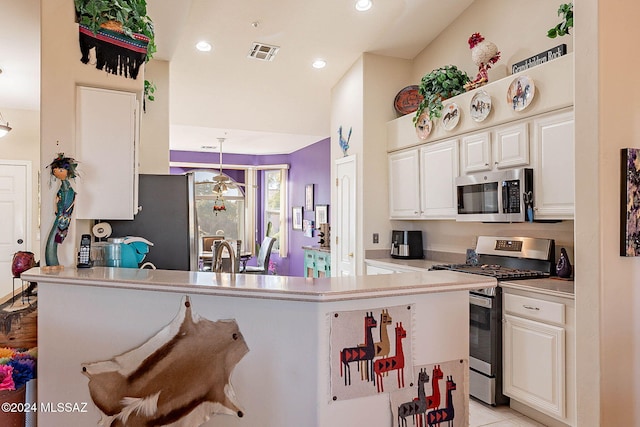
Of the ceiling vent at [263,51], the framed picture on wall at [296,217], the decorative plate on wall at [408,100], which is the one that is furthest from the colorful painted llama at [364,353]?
the framed picture on wall at [296,217]

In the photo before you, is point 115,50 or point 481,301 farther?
point 481,301

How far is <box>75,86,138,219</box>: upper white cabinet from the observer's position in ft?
6.93

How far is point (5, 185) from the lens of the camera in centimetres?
484

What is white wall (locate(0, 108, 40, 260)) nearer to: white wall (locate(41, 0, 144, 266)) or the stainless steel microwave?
white wall (locate(41, 0, 144, 266))

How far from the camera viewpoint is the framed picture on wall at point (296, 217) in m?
7.95

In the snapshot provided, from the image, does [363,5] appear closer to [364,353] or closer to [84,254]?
[84,254]

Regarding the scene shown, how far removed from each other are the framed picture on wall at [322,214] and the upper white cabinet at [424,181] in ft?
8.54

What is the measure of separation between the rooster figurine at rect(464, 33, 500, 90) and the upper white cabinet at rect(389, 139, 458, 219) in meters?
0.54

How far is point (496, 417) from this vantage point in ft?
8.93

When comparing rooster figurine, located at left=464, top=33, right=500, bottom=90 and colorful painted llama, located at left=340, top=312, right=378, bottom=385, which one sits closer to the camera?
colorful painted llama, located at left=340, top=312, right=378, bottom=385

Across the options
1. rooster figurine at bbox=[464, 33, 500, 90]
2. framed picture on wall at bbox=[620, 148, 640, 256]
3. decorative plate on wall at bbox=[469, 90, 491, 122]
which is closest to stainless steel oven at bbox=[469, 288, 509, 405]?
framed picture on wall at bbox=[620, 148, 640, 256]

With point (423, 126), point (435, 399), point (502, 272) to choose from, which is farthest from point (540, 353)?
point (423, 126)

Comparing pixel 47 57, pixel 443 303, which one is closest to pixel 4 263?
pixel 47 57

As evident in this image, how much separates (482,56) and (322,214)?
4077 millimetres
